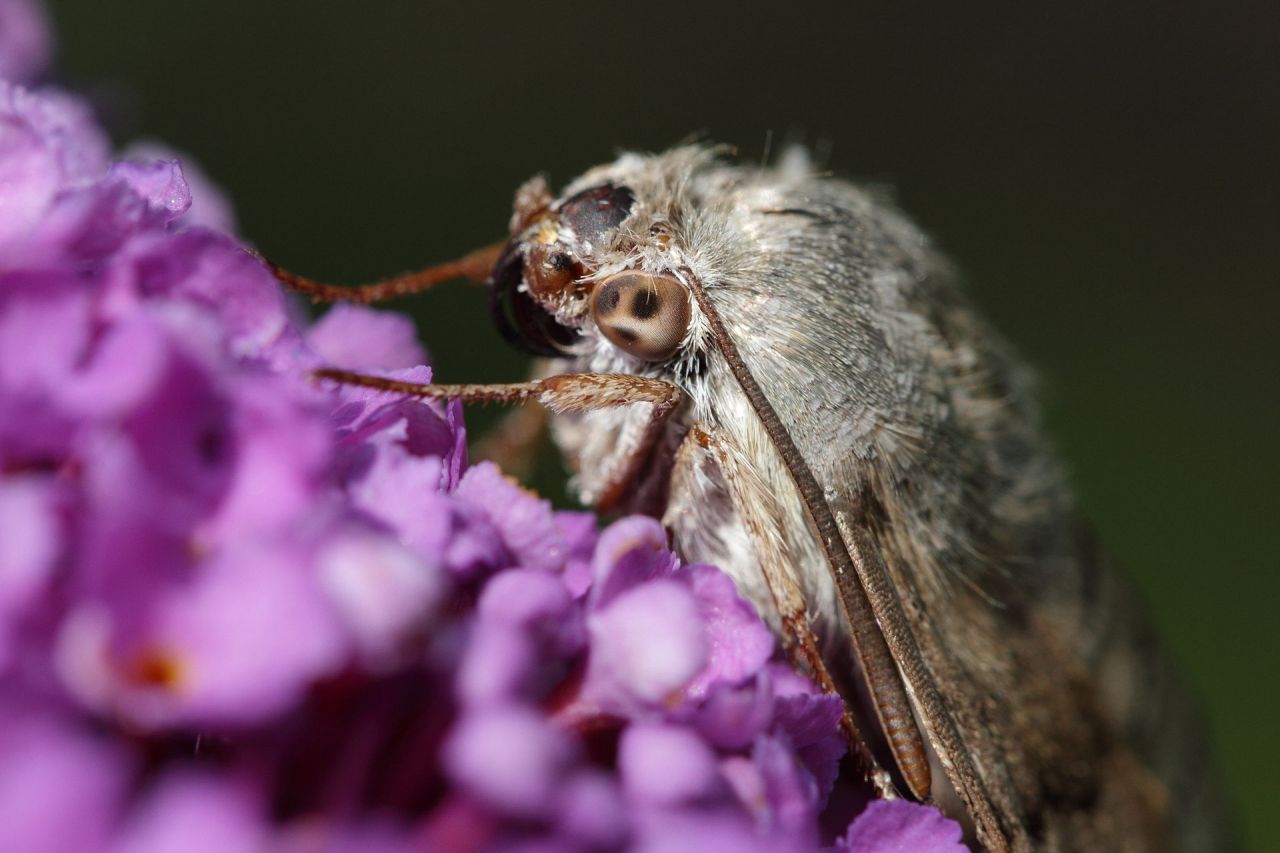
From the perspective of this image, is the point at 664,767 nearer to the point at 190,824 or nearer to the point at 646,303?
the point at 190,824

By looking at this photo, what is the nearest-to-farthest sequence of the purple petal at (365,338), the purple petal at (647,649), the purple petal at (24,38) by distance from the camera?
1. the purple petal at (647,649)
2. the purple petal at (365,338)
3. the purple petal at (24,38)

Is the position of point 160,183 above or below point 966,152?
above

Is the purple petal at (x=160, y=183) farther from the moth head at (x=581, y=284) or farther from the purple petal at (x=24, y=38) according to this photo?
the purple petal at (x=24, y=38)

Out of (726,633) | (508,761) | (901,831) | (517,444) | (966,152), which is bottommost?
(966,152)

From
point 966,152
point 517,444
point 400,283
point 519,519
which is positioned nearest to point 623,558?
point 519,519

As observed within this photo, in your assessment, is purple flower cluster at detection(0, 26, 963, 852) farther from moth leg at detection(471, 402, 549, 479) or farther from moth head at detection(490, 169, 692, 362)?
moth leg at detection(471, 402, 549, 479)

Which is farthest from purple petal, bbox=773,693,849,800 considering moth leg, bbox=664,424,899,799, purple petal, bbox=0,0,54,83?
purple petal, bbox=0,0,54,83

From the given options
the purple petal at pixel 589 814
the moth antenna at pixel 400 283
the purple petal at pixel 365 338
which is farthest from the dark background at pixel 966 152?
the purple petal at pixel 589 814

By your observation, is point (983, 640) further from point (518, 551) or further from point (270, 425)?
point (270, 425)

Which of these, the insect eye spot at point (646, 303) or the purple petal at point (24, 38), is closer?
the insect eye spot at point (646, 303)
